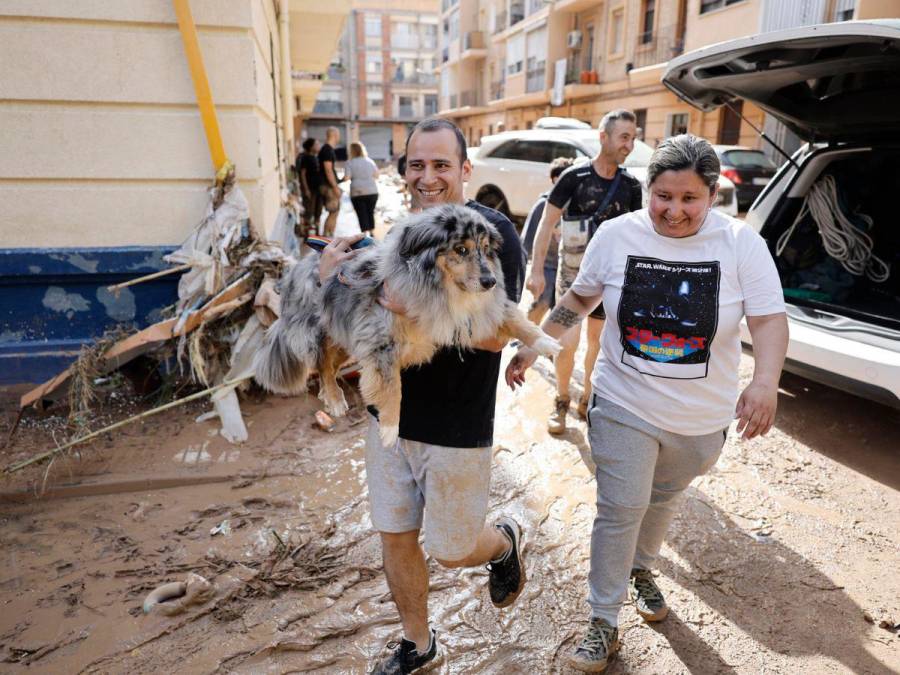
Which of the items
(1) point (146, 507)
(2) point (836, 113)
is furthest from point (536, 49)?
(1) point (146, 507)

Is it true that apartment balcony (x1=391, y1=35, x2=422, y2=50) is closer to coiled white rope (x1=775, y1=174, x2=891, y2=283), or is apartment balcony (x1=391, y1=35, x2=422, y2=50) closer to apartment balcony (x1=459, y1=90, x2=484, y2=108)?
apartment balcony (x1=459, y1=90, x2=484, y2=108)

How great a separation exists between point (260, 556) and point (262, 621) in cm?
52

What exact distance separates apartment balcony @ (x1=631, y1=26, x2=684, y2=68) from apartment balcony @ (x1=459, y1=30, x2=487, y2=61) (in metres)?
21.4

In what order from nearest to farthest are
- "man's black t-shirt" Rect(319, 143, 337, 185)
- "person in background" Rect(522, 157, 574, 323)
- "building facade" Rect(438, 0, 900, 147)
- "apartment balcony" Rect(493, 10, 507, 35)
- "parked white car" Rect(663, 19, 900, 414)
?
"parked white car" Rect(663, 19, 900, 414)
"person in background" Rect(522, 157, 574, 323)
"man's black t-shirt" Rect(319, 143, 337, 185)
"building facade" Rect(438, 0, 900, 147)
"apartment balcony" Rect(493, 10, 507, 35)

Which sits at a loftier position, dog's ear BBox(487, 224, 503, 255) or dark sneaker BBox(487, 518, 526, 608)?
dog's ear BBox(487, 224, 503, 255)

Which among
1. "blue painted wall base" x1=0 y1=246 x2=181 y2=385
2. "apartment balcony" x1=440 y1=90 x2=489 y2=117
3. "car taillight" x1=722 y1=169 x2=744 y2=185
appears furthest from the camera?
"apartment balcony" x1=440 y1=90 x2=489 y2=117

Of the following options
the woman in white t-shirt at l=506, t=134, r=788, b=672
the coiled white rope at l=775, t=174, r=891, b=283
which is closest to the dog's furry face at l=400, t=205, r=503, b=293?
the woman in white t-shirt at l=506, t=134, r=788, b=672

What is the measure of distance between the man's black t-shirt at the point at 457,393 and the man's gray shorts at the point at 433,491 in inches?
2.2

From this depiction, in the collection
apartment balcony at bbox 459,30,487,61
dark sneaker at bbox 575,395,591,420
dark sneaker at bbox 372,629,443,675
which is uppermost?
apartment balcony at bbox 459,30,487,61

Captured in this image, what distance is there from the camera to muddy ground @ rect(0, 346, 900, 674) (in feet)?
8.63

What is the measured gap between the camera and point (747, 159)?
48.8ft

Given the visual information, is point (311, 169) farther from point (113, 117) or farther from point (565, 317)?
point (565, 317)

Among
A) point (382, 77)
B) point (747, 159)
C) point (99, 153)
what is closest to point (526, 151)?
point (747, 159)

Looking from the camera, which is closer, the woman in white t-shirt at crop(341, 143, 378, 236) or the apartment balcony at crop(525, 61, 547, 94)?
the woman in white t-shirt at crop(341, 143, 378, 236)
